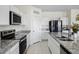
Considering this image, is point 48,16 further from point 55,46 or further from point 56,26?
point 55,46

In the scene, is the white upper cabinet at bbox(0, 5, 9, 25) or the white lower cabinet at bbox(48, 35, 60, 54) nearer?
the white upper cabinet at bbox(0, 5, 9, 25)

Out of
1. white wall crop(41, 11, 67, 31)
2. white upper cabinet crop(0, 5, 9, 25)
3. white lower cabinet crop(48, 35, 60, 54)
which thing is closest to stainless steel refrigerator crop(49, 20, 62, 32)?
white wall crop(41, 11, 67, 31)

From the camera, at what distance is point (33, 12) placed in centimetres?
919

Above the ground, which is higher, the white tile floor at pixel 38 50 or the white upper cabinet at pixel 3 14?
the white upper cabinet at pixel 3 14

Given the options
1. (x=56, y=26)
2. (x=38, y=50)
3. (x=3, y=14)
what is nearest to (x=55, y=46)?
(x=3, y=14)

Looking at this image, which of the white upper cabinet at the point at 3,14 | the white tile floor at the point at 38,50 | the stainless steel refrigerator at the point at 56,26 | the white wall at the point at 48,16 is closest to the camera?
the white upper cabinet at the point at 3,14

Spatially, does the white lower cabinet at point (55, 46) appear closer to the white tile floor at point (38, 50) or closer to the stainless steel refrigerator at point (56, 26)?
the white tile floor at point (38, 50)

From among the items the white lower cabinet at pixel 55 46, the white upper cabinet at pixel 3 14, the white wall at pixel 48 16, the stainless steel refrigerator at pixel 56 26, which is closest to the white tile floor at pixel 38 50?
the white lower cabinet at pixel 55 46

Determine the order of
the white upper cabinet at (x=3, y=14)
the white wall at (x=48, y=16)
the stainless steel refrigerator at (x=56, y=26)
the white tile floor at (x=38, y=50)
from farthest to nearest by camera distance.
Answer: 1. the white wall at (x=48, y=16)
2. the stainless steel refrigerator at (x=56, y=26)
3. the white tile floor at (x=38, y=50)
4. the white upper cabinet at (x=3, y=14)

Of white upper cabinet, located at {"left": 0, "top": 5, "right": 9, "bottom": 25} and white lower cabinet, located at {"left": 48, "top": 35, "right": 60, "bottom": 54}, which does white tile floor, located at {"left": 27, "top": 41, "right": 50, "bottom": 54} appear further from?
white upper cabinet, located at {"left": 0, "top": 5, "right": 9, "bottom": 25}
